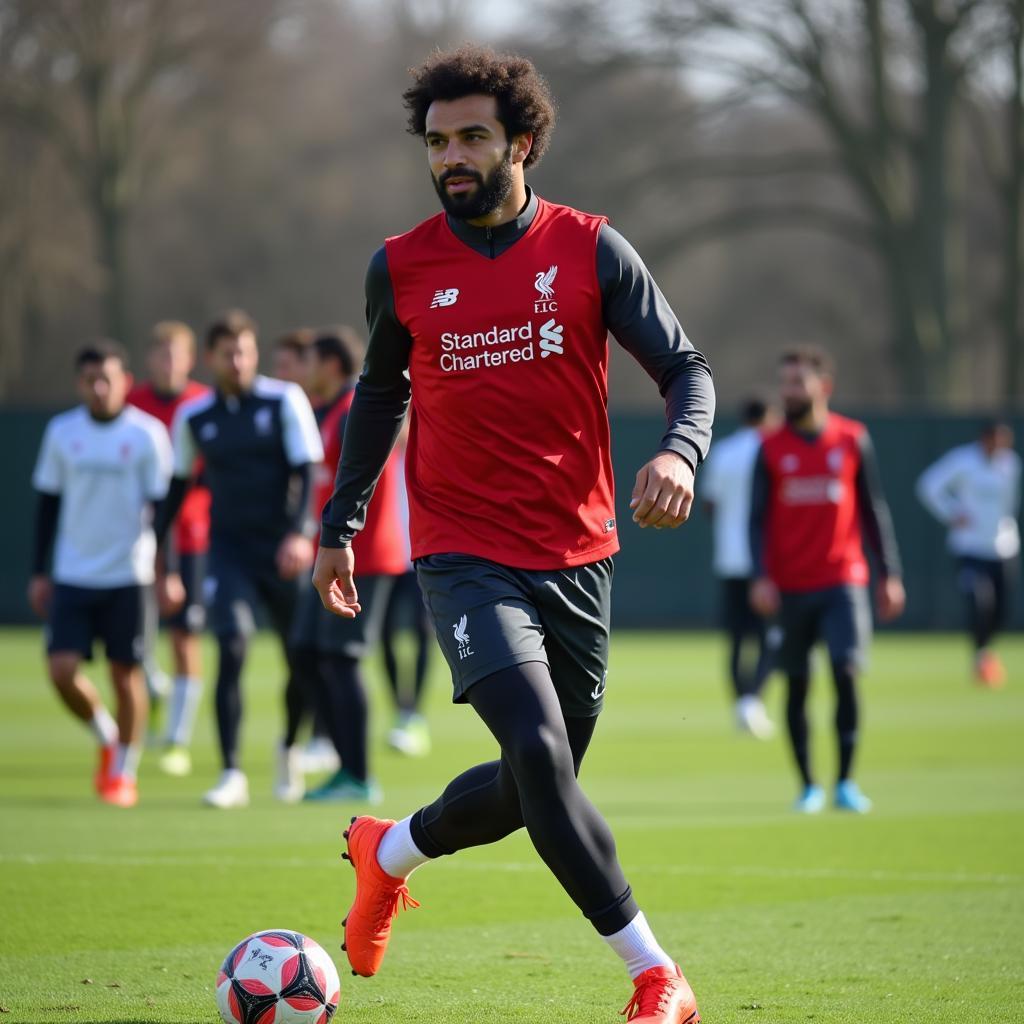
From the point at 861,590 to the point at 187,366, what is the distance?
5.08 metres

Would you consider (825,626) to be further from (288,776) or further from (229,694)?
(229,694)

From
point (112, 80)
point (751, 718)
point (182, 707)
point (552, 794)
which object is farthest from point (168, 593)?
point (112, 80)

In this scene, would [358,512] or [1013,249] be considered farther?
[1013,249]

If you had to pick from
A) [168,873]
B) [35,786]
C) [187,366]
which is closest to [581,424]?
[168,873]

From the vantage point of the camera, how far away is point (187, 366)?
488 inches

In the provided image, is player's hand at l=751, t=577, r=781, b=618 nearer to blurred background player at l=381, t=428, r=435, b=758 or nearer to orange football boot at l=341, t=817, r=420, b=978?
blurred background player at l=381, t=428, r=435, b=758

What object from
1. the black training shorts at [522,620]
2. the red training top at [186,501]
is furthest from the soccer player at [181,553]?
the black training shorts at [522,620]

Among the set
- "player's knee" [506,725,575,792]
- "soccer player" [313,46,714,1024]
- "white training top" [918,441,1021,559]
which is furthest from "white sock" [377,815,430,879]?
"white training top" [918,441,1021,559]

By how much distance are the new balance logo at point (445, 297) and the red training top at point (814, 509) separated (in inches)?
199

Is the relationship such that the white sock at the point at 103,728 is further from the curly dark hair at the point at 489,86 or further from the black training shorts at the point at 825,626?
the curly dark hair at the point at 489,86

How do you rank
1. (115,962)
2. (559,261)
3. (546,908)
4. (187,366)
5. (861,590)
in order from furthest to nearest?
(187,366) < (861,590) < (546,908) < (115,962) < (559,261)

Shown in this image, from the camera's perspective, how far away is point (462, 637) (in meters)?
4.89

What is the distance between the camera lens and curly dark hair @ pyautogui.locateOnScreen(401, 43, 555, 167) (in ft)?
16.5

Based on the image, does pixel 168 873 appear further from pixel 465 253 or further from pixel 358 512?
pixel 465 253
